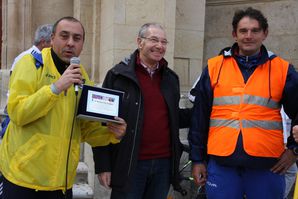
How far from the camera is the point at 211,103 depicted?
2850 millimetres

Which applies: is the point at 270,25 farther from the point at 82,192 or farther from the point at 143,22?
the point at 82,192

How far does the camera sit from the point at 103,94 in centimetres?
250

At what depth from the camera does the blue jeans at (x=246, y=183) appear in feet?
8.84

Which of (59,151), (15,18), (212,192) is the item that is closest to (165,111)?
(212,192)

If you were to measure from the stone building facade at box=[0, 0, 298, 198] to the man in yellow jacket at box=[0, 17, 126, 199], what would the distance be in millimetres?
2077

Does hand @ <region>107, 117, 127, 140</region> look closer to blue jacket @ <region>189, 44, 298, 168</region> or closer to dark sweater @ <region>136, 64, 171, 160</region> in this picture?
dark sweater @ <region>136, 64, 171, 160</region>

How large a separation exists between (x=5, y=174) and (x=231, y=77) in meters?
1.55

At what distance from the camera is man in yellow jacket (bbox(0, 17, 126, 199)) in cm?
Result: 227

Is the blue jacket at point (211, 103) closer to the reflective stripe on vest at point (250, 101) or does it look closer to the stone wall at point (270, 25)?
the reflective stripe on vest at point (250, 101)

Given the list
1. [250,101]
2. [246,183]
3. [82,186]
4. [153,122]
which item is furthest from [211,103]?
[82,186]

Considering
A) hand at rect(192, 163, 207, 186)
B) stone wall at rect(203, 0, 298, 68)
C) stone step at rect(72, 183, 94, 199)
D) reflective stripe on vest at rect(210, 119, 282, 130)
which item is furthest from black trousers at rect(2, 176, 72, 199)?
stone wall at rect(203, 0, 298, 68)

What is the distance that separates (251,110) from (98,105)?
100 cm

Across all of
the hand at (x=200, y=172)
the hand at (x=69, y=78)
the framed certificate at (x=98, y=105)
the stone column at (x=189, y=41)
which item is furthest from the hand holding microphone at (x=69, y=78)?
the stone column at (x=189, y=41)

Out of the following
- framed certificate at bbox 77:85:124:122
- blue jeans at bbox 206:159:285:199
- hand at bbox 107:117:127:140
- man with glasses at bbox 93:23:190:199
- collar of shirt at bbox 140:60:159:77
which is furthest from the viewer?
collar of shirt at bbox 140:60:159:77
